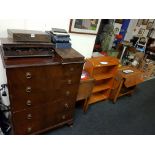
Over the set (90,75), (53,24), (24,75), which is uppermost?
(53,24)

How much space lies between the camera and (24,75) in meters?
1.28

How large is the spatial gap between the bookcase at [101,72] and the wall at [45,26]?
0.82 feet

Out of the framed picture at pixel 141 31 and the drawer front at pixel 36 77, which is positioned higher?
the framed picture at pixel 141 31

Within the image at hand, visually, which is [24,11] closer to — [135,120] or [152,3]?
[152,3]

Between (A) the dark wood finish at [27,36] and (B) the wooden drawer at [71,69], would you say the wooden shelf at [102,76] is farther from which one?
(A) the dark wood finish at [27,36]

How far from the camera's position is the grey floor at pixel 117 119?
210 centimetres

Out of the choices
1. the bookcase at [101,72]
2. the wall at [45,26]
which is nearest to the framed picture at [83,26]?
the wall at [45,26]

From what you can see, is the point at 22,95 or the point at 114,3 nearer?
the point at 114,3

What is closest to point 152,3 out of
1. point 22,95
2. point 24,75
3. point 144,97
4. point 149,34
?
point 24,75

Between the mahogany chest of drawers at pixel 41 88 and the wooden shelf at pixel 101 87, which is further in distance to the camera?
the wooden shelf at pixel 101 87

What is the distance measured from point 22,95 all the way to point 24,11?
75 centimetres

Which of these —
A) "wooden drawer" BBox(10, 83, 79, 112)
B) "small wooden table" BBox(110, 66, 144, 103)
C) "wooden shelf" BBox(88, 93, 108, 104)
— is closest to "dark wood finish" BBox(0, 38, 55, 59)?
"wooden drawer" BBox(10, 83, 79, 112)

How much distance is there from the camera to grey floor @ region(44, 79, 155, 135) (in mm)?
2100

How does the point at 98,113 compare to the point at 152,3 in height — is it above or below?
below
